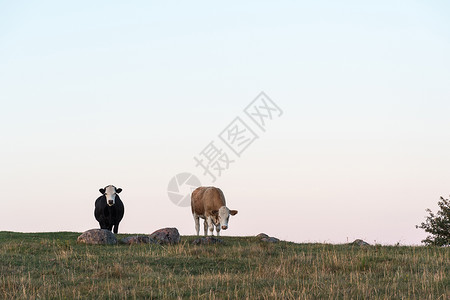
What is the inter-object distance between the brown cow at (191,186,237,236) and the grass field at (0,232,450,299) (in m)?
8.80

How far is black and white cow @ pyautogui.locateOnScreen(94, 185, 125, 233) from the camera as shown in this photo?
28.8 metres

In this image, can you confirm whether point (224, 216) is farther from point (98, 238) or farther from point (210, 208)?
point (98, 238)

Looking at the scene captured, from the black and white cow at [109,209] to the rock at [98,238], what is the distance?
5997mm

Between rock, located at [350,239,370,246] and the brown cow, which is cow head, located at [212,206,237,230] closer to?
the brown cow

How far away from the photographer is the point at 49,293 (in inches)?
480

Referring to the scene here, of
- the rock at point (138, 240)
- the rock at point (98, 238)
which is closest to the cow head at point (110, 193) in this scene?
the rock at point (98, 238)

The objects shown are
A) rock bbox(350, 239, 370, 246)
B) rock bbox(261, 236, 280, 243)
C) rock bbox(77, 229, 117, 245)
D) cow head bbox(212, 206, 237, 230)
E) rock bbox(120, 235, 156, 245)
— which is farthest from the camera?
cow head bbox(212, 206, 237, 230)

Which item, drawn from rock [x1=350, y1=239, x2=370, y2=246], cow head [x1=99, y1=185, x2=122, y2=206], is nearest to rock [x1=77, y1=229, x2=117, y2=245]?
cow head [x1=99, y1=185, x2=122, y2=206]

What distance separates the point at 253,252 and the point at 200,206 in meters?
13.3

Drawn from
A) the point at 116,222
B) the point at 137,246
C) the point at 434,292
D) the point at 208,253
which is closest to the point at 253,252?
the point at 208,253

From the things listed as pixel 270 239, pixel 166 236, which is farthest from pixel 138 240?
pixel 270 239

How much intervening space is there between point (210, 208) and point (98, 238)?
31.5 ft

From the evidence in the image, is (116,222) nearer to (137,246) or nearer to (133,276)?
(137,246)

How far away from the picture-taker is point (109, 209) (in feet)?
94.9
